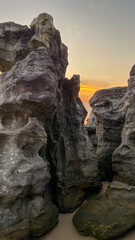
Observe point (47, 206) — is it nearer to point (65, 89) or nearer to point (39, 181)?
point (39, 181)

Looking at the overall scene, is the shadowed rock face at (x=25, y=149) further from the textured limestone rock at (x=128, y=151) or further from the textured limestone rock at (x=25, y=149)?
the textured limestone rock at (x=128, y=151)

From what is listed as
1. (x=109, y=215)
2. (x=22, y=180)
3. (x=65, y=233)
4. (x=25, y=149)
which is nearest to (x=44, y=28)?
(x=25, y=149)

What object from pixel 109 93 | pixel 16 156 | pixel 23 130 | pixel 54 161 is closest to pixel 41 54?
pixel 23 130

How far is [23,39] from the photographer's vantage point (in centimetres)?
552

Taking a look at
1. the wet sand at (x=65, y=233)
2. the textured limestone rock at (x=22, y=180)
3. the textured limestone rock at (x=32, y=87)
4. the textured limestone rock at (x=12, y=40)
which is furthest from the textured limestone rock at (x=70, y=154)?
the textured limestone rock at (x=12, y=40)

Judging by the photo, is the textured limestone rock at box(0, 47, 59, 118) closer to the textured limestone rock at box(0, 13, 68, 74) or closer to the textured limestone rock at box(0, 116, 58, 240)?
the textured limestone rock at box(0, 116, 58, 240)

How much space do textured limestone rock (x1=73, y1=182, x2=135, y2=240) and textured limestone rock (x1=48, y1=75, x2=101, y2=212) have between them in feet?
1.99

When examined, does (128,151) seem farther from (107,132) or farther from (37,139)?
(37,139)

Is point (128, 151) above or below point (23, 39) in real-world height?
below

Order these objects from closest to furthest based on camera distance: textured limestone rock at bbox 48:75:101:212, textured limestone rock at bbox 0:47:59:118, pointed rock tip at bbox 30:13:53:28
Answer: textured limestone rock at bbox 0:47:59:118 < textured limestone rock at bbox 48:75:101:212 < pointed rock tip at bbox 30:13:53:28

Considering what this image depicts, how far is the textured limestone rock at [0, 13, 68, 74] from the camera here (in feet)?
16.9

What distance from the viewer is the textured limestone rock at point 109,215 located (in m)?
3.25

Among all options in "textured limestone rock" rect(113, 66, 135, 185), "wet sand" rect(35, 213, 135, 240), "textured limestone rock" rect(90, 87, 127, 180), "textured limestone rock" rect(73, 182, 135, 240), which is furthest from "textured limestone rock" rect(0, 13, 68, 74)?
"wet sand" rect(35, 213, 135, 240)

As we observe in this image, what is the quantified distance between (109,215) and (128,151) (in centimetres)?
192
